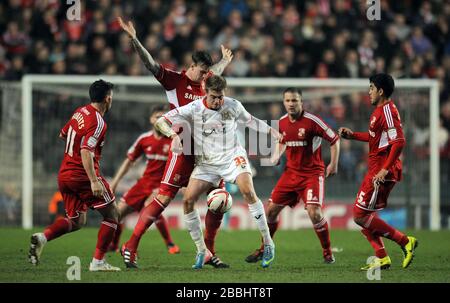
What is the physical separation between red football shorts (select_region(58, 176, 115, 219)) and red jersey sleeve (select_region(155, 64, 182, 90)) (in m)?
1.50

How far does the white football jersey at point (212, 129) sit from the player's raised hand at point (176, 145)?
0.24 meters

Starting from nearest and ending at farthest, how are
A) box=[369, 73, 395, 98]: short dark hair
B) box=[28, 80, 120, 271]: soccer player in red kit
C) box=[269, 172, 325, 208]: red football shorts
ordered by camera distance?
box=[28, 80, 120, 271]: soccer player in red kit, box=[369, 73, 395, 98]: short dark hair, box=[269, 172, 325, 208]: red football shorts

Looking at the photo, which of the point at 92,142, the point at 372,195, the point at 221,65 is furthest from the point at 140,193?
the point at 372,195

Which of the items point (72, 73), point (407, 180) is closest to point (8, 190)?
point (72, 73)

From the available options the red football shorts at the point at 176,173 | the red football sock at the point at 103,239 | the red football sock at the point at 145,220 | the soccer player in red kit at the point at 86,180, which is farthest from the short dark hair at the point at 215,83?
the red football sock at the point at 103,239

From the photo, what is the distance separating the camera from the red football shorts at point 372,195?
9.56 m

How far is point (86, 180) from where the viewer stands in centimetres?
917

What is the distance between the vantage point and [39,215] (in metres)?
16.4

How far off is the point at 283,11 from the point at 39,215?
812 centimetres

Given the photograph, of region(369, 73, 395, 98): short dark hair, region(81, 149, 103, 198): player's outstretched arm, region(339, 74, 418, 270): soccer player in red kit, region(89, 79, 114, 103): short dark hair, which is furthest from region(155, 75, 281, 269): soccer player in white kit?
region(369, 73, 395, 98): short dark hair

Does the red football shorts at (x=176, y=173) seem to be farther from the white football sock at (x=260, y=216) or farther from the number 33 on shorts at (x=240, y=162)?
the white football sock at (x=260, y=216)

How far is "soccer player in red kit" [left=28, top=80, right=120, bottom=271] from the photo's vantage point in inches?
352

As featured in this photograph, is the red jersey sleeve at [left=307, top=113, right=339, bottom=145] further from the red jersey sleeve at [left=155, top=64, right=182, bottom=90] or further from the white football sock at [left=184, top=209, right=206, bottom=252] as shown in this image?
the white football sock at [left=184, top=209, right=206, bottom=252]
